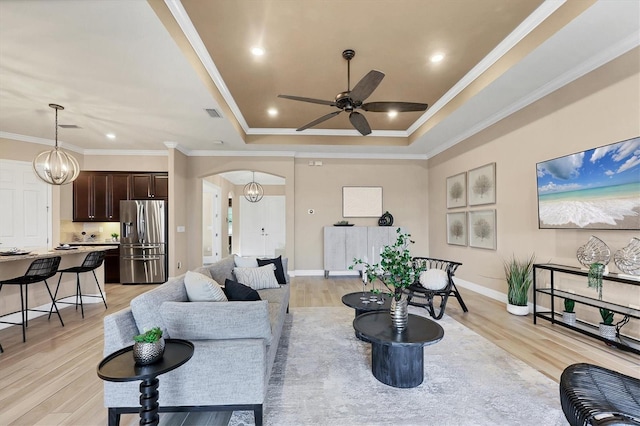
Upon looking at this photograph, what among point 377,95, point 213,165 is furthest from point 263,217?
point 377,95

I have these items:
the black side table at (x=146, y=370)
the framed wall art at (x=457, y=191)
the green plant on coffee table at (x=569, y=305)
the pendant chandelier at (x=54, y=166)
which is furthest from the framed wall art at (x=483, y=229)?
the pendant chandelier at (x=54, y=166)

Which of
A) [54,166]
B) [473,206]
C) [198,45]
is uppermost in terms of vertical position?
[198,45]

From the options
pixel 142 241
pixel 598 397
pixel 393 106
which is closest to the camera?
pixel 598 397

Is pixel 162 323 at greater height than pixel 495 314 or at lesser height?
greater

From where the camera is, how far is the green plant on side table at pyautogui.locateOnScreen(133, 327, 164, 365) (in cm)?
147

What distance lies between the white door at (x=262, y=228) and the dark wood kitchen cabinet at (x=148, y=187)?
4.09 metres

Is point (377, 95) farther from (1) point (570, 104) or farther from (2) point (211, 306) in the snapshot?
(2) point (211, 306)

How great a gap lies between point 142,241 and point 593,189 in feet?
23.9

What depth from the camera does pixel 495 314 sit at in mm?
4016

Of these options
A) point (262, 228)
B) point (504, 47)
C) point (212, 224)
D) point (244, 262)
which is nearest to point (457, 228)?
→ point (504, 47)

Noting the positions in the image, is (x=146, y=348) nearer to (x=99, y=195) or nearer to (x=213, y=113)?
(x=213, y=113)

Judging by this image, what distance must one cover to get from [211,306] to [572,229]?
392 cm

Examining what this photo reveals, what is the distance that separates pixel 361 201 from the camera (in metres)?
7.05

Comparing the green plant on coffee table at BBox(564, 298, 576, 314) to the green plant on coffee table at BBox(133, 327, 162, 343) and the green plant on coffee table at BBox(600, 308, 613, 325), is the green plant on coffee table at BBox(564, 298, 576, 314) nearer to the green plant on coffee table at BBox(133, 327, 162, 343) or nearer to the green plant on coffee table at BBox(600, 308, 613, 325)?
the green plant on coffee table at BBox(600, 308, 613, 325)
